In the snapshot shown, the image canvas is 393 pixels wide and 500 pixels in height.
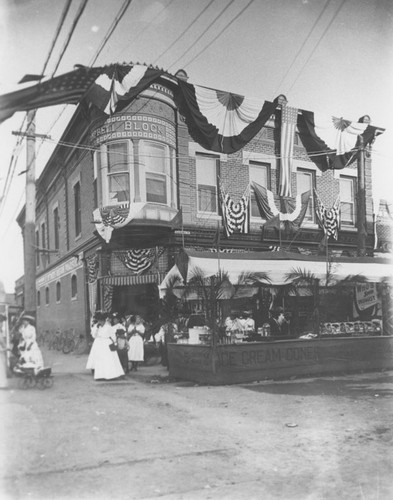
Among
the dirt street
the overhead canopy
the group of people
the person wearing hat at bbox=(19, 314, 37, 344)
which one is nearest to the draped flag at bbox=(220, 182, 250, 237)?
the overhead canopy

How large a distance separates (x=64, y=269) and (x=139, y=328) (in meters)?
2.68

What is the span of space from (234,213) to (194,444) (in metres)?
10.3

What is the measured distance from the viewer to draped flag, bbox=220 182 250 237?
51.6 feet

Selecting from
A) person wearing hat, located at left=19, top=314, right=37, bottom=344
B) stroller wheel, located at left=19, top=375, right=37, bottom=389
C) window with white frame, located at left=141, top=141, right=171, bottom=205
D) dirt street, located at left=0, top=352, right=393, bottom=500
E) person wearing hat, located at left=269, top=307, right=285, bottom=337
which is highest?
window with white frame, located at left=141, top=141, right=171, bottom=205

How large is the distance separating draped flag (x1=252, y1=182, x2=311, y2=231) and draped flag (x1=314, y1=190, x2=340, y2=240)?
587 millimetres

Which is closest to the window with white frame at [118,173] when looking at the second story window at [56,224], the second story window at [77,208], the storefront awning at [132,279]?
the second story window at [77,208]

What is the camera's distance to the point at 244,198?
15945mm

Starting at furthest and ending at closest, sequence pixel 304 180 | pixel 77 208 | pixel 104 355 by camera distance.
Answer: pixel 304 180 → pixel 77 208 → pixel 104 355

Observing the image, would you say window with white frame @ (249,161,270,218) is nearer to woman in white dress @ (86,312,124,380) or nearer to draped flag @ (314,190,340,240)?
draped flag @ (314,190,340,240)

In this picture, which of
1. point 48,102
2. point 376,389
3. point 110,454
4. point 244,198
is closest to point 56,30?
point 48,102

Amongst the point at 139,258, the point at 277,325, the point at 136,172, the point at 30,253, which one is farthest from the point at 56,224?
the point at 277,325

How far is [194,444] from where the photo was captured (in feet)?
20.7

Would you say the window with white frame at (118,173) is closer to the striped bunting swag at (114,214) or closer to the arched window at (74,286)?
the striped bunting swag at (114,214)

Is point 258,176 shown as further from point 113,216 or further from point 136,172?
point 113,216
